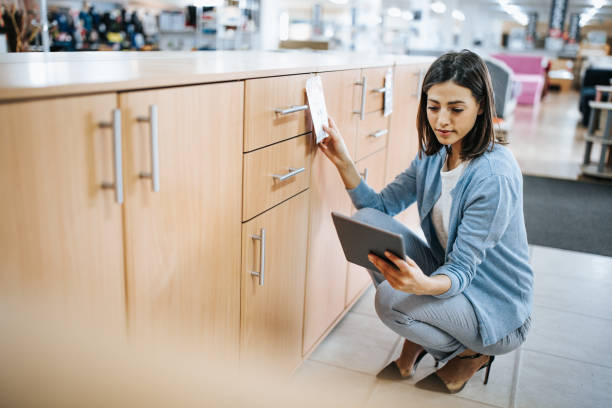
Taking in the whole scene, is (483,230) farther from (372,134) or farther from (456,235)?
(372,134)

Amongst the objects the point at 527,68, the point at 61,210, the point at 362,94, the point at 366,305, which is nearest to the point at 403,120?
the point at 362,94

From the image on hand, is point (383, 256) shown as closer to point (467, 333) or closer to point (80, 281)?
point (467, 333)

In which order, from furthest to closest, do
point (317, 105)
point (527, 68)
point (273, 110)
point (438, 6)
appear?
point (438, 6) → point (527, 68) → point (317, 105) → point (273, 110)

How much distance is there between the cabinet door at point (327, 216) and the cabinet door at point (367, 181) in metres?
0.16

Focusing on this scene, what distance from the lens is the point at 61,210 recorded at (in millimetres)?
832

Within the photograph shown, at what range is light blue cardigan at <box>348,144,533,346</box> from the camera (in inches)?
60.4

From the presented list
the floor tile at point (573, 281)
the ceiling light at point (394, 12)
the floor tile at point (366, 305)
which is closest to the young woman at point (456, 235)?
the floor tile at point (366, 305)

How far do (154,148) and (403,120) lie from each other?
1953 millimetres

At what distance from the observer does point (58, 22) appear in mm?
5207

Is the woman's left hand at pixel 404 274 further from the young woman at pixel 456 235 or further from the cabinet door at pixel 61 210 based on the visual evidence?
the cabinet door at pixel 61 210

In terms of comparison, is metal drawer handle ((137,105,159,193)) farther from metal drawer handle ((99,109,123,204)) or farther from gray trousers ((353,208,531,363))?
gray trousers ((353,208,531,363))

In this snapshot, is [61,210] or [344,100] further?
[344,100]

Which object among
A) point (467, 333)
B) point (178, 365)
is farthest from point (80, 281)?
point (467, 333)

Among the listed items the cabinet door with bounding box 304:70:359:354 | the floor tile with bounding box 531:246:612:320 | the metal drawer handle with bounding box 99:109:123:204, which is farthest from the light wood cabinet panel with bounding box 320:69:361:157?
the floor tile with bounding box 531:246:612:320
